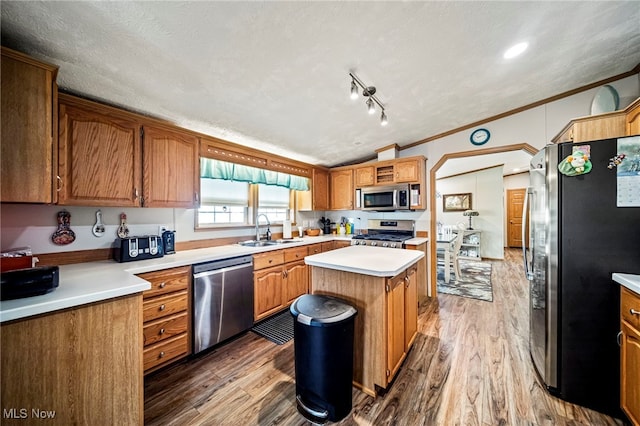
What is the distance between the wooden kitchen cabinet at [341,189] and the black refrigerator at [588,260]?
9.18ft

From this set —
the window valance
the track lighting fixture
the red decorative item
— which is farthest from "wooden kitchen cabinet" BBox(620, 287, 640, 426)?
the red decorative item

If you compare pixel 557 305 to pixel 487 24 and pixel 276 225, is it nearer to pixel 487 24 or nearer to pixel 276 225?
pixel 487 24

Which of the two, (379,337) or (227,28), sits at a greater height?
(227,28)

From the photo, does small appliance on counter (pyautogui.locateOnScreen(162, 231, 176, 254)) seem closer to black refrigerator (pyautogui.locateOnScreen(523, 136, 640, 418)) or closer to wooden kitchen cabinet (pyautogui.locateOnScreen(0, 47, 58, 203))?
wooden kitchen cabinet (pyautogui.locateOnScreen(0, 47, 58, 203))

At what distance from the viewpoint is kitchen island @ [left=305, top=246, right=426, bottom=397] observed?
5.26 ft

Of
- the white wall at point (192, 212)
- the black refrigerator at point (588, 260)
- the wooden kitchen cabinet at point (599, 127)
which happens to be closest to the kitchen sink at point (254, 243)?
the white wall at point (192, 212)

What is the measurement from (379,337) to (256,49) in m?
2.17

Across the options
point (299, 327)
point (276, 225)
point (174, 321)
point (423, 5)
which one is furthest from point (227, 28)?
point (276, 225)

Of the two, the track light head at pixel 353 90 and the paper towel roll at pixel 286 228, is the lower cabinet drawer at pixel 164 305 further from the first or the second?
the track light head at pixel 353 90

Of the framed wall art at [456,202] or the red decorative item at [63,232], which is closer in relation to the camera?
the red decorative item at [63,232]

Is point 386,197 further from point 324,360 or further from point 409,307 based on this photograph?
point 324,360

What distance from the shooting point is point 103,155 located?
6.12 feet

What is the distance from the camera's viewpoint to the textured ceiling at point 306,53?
4.21 feet

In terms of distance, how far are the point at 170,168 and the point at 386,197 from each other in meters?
3.01
